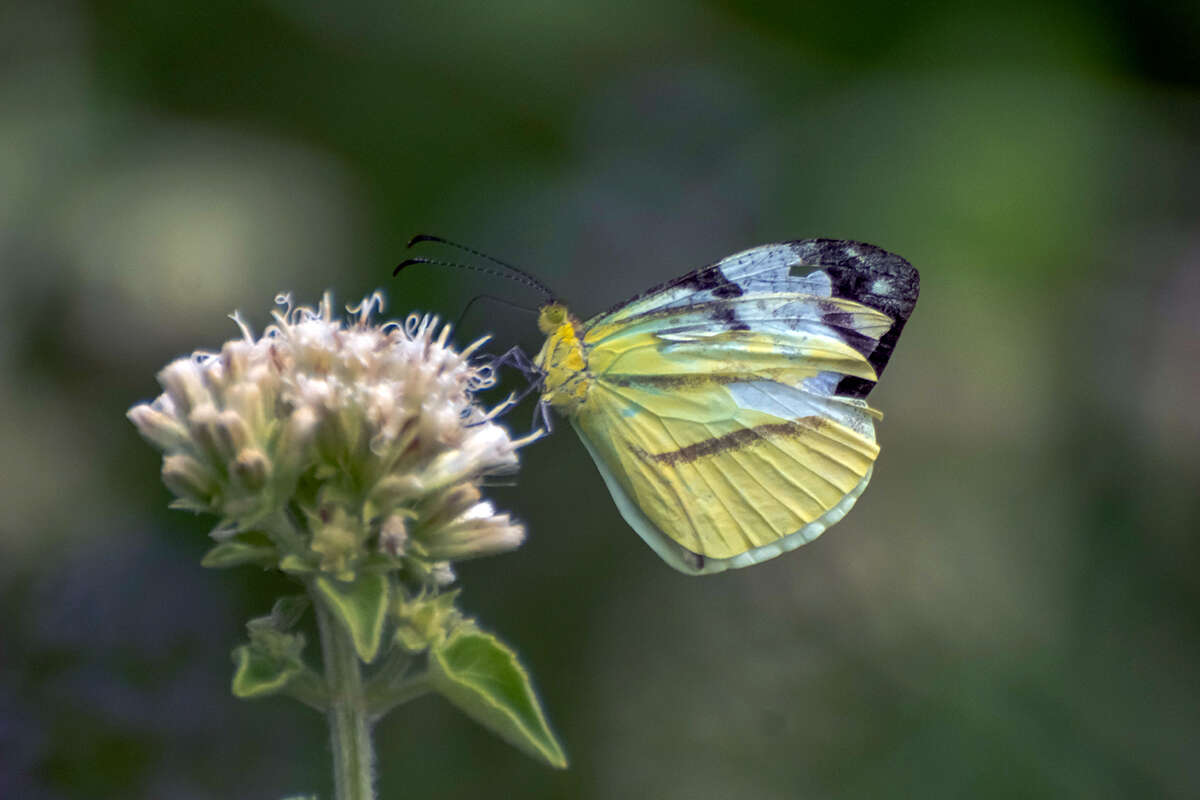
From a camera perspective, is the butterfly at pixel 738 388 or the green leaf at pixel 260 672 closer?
the green leaf at pixel 260 672

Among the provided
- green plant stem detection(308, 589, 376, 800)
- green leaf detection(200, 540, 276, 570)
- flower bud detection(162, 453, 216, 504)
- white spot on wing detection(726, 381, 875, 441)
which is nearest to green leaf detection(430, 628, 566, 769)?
green plant stem detection(308, 589, 376, 800)

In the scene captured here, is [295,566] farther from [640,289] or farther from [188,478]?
[640,289]

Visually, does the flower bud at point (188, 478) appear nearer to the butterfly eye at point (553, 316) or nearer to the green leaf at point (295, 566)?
the green leaf at point (295, 566)

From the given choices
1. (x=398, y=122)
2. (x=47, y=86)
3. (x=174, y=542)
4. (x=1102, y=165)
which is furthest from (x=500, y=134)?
(x=1102, y=165)

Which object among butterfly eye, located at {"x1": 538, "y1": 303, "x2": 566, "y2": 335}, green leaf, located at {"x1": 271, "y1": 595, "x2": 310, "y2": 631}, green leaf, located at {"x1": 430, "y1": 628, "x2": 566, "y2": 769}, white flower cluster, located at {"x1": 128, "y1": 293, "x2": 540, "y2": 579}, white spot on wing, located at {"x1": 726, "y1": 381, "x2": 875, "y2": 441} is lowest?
green leaf, located at {"x1": 430, "y1": 628, "x2": 566, "y2": 769}

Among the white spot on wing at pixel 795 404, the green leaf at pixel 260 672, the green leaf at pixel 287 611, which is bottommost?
the green leaf at pixel 260 672

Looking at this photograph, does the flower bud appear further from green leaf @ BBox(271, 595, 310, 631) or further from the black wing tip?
the black wing tip

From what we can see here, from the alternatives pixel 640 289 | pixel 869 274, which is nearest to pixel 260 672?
pixel 869 274

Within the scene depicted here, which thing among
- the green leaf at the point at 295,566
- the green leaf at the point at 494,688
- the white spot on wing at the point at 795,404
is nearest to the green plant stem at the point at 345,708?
the green leaf at the point at 295,566
